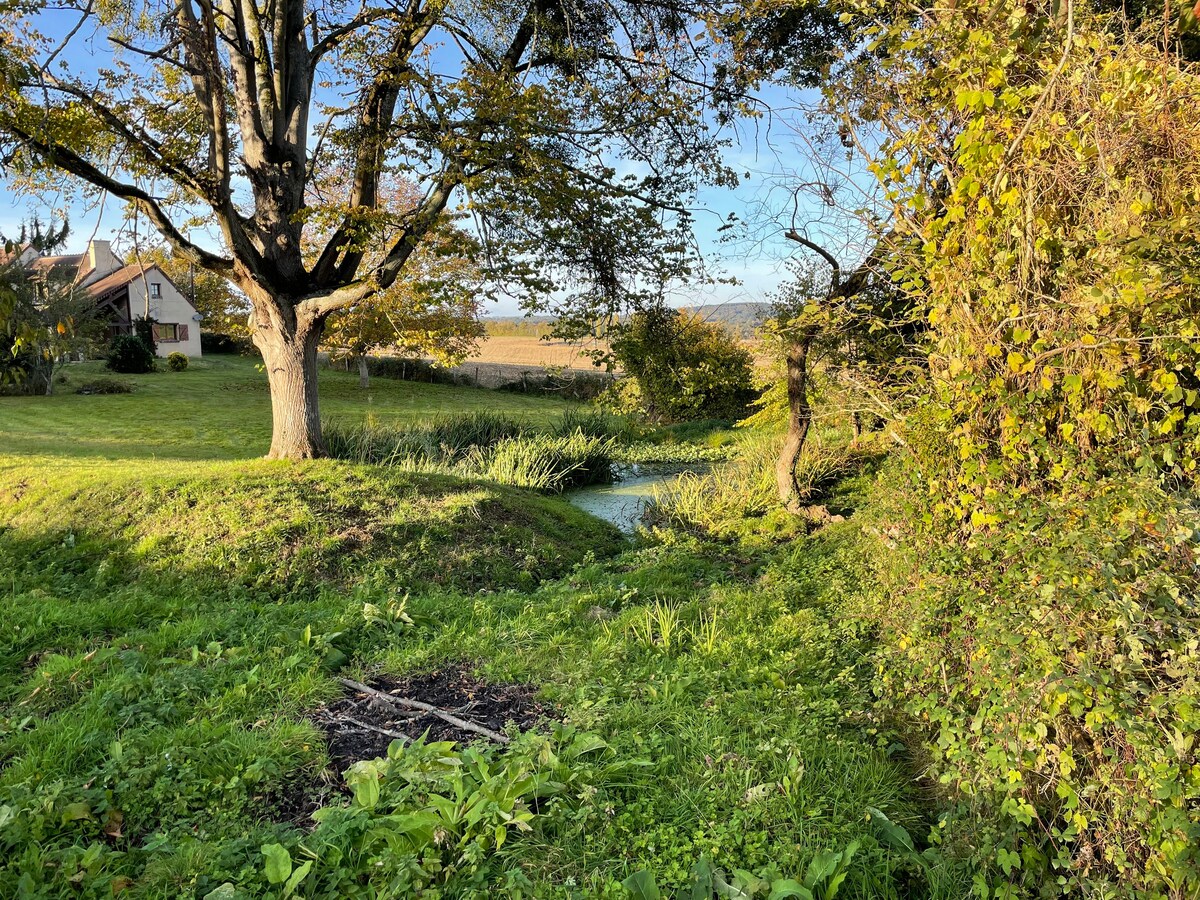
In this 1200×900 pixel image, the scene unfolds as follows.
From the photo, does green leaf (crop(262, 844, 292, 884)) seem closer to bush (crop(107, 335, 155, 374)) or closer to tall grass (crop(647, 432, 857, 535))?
tall grass (crop(647, 432, 857, 535))

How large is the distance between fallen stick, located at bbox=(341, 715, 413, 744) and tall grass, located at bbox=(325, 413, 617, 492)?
6.55 m

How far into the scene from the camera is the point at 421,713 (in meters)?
3.66

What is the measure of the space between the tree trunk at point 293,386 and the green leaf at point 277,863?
296 inches

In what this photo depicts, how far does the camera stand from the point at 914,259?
11.3 ft

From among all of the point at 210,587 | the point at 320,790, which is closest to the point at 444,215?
the point at 210,587

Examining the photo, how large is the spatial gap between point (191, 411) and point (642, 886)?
766 inches

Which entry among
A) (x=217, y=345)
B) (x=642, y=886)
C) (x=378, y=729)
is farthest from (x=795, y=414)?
(x=217, y=345)

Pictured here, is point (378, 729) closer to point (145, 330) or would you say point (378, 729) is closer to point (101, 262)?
point (145, 330)

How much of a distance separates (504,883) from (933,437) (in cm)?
272

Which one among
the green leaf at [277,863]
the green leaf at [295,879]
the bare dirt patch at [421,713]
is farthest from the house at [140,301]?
the green leaf at [295,879]

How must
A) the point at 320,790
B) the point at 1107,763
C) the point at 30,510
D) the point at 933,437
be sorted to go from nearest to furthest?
the point at 1107,763
the point at 320,790
the point at 933,437
the point at 30,510

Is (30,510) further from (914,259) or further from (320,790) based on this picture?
Answer: (914,259)

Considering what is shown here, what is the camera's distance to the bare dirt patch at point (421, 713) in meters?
3.38

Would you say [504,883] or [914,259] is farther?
[914,259]
